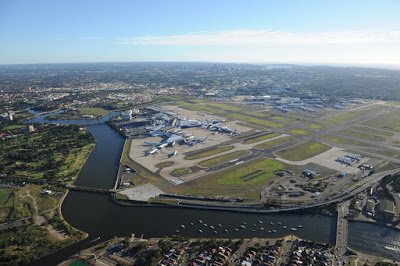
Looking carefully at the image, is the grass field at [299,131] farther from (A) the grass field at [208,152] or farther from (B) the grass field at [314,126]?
(A) the grass field at [208,152]

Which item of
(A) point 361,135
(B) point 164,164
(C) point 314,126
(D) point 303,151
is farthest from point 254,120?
(B) point 164,164

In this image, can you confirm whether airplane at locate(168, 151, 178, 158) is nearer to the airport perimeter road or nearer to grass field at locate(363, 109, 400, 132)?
the airport perimeter road

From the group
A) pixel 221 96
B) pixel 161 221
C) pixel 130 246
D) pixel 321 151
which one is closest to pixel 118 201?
pixel 161 221

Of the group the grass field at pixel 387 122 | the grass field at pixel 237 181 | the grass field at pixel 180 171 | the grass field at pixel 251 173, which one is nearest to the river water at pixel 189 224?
the grass field at pixel 237 181

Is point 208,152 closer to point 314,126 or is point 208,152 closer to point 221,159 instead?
point 221,159

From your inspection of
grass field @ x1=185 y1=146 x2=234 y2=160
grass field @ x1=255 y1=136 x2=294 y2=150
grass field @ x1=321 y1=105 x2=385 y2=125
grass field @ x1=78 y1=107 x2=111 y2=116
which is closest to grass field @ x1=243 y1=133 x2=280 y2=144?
grass field @ x1=255 y1=136 x2=294 y2=150

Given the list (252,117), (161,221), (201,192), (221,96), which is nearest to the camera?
(161,221)

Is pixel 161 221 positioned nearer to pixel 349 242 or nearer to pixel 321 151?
pixel 349 242
